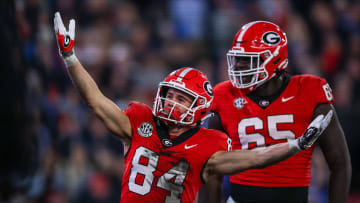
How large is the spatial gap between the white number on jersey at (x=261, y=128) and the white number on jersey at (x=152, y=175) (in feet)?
1.76

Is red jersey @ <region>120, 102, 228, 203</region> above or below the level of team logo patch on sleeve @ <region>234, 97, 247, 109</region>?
below

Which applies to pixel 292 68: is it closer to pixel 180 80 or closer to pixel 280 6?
pixel 280 6

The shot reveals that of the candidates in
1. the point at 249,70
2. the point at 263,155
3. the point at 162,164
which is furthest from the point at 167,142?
the point at 249,70

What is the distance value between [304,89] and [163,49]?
3.46 meters

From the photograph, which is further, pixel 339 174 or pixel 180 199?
pixel 339 174

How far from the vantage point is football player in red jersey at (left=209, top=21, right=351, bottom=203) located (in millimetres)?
3398

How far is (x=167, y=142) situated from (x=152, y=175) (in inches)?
8.6

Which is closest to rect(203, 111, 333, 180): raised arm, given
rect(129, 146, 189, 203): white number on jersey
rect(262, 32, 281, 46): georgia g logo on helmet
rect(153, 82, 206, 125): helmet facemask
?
rect(129, 146, 189, 203): white number on jersey

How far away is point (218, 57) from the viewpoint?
6711 millimetres

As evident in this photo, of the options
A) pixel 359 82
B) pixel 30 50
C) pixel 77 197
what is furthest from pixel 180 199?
pixel 359 82

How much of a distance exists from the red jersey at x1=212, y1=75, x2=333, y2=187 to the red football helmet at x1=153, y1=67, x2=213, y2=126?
0.98ft

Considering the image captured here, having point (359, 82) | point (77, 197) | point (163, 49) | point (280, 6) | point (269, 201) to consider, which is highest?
point (280, 6)

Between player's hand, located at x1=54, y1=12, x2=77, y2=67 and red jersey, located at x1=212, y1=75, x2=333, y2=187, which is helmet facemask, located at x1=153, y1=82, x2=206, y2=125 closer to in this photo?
red jersey, located at x1=212, y1=75, x2=333, y2=187

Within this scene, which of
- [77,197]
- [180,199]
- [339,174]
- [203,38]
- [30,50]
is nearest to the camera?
[180,199]
